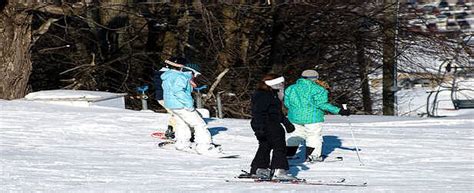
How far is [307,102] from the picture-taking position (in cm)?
1391

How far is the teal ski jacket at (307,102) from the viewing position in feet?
45.4

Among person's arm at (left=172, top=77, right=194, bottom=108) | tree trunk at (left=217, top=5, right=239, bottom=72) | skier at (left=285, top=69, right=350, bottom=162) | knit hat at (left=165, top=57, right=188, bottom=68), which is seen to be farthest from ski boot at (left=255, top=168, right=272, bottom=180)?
tree trunk at (left=217, top=5, right=239, bottom=72)

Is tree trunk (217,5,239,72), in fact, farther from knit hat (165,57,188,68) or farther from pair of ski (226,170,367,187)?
pair of ski (226,170,367,187)

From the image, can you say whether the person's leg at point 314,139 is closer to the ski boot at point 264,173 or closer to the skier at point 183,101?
the skier at point 183,101

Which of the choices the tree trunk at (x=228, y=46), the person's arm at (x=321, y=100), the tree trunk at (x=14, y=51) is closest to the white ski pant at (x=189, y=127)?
the person's arm at (x=321, y=100)

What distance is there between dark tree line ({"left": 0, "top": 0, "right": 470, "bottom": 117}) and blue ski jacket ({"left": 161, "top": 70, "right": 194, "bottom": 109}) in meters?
12.5

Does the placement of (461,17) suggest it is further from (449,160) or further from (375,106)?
(449,160)

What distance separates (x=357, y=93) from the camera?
101 ft

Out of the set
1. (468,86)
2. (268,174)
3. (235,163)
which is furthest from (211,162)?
(468,86)

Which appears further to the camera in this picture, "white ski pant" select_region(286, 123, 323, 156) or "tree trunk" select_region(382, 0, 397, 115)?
"tree trunk" select_region(382, 0, 397, 115)

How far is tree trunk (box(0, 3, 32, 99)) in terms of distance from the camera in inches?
880

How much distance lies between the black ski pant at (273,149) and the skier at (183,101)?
220 cm

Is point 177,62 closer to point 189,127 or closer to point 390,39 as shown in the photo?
point 189,127

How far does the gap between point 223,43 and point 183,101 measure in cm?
1410
